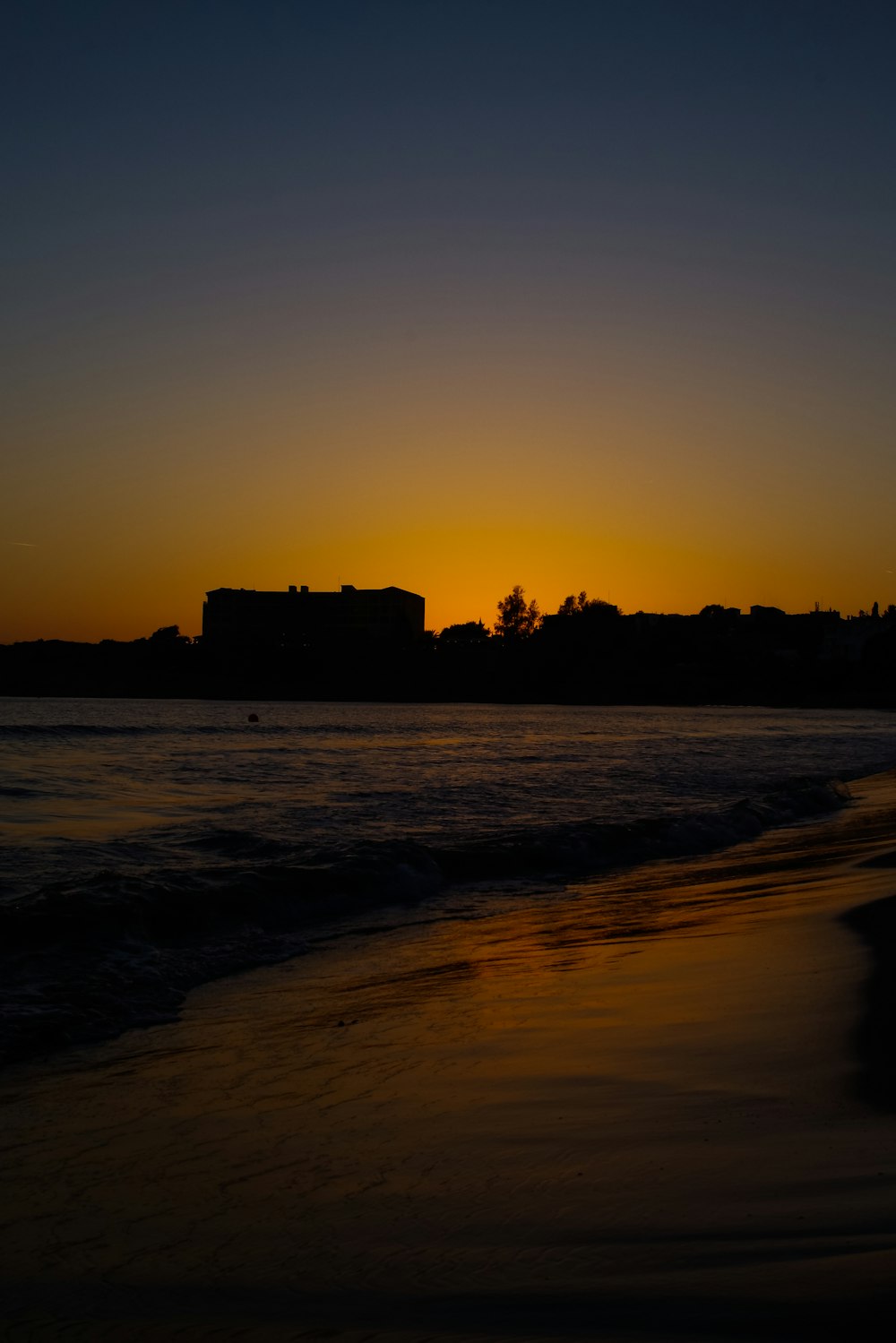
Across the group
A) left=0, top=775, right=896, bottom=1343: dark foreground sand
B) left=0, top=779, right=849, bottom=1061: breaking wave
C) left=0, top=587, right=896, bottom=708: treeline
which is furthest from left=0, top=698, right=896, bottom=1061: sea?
left=0, top=587, right=896, bottom=708: treeline

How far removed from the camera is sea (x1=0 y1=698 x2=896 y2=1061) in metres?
7.80

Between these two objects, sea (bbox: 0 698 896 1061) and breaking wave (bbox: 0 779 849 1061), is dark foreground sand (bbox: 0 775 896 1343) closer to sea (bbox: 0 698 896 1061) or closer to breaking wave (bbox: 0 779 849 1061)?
breaking wave (bbox: 0 779 849 1061)

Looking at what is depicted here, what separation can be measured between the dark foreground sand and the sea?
3.95 ft

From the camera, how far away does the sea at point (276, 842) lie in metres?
7.80

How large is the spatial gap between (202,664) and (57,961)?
144092mm

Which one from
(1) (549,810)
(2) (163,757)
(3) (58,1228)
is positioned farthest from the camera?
(2) (163,757)

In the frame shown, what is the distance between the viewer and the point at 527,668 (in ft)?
Result: 526

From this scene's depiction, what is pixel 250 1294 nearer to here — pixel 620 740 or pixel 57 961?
pixel 57 961

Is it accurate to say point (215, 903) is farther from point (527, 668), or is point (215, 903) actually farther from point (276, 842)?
point (527, 668)

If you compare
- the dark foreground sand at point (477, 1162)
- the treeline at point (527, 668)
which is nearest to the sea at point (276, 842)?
the dark foreground sand at point (477, 1162)

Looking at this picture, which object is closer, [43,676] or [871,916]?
[871,916]

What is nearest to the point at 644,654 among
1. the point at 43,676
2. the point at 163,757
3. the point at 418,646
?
the point at 418,646

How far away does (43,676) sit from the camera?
131 m

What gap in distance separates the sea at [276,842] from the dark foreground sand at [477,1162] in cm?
120
